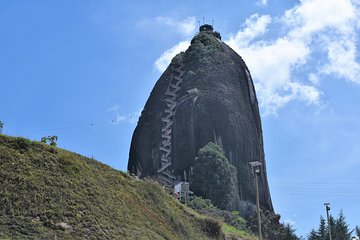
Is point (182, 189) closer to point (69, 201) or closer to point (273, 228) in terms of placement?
point (273, 228)

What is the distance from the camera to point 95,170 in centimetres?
2486

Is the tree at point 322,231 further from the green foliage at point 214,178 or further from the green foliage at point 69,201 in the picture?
the green foliage at point 69,201

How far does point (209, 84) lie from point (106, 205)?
2055 inches

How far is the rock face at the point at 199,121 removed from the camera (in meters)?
67.3

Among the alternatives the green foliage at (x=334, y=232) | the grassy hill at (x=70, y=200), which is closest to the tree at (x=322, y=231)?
the green foliage at (x=334, y=232)

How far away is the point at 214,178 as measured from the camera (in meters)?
60.4

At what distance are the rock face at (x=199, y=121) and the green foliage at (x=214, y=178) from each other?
7.89 feet

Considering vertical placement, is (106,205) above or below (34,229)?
above

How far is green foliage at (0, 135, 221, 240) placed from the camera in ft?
58.9

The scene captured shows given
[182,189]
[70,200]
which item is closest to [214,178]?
[182,189]

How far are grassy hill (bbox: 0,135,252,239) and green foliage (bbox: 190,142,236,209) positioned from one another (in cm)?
3152

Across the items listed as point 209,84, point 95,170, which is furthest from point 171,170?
point 95,170

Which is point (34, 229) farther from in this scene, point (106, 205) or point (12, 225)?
point (106, 205)

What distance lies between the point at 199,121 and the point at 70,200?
49751 millimetres
